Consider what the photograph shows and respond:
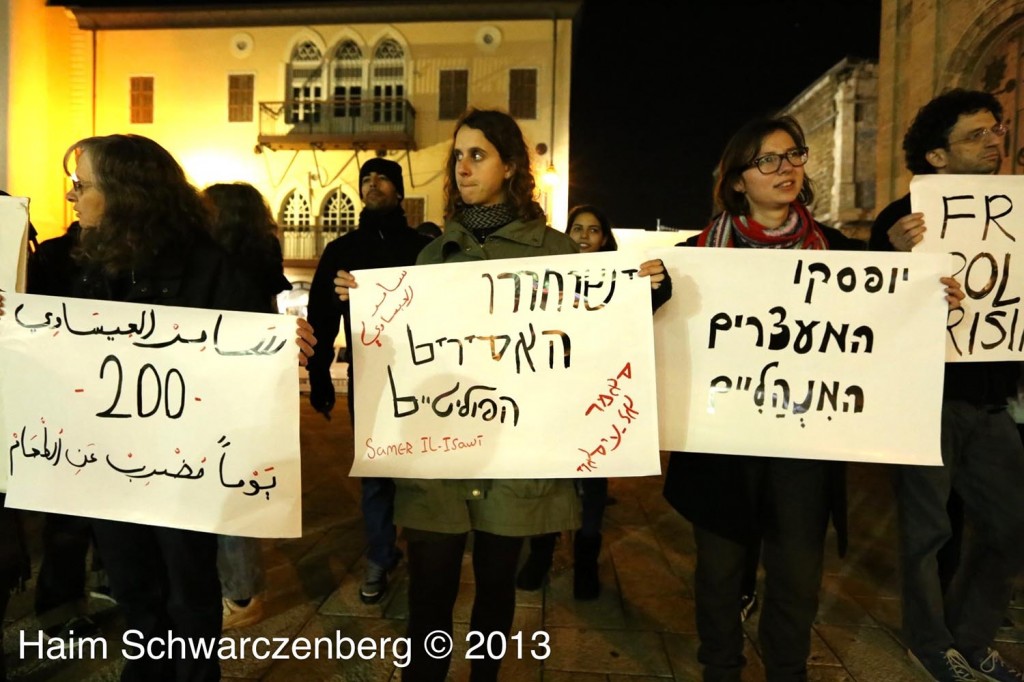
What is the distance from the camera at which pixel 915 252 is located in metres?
2.03

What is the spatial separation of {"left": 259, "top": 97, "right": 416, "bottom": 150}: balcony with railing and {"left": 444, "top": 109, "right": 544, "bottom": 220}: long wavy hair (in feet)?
54.1

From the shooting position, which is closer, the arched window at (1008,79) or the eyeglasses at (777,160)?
the eyeglasses at (777,160)

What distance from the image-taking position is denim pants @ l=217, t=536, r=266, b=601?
9.28 ft

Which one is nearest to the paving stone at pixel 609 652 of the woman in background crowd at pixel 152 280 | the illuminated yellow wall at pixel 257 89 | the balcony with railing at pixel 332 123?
the woman in background crowd at pixel 152 280

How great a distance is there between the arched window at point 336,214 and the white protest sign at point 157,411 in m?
16.9

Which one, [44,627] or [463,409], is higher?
[463,409]

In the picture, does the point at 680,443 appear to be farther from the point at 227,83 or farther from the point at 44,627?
the point at 227,83

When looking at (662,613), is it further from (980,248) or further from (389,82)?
(389,82)

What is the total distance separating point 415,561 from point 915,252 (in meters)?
1.97

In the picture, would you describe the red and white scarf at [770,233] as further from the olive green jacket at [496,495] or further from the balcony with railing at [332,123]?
the balcony with railing at [332,123]

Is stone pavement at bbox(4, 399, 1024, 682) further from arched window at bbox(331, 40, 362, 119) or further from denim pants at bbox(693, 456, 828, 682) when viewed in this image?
arched window at bbox(331, 40, 362, 119)

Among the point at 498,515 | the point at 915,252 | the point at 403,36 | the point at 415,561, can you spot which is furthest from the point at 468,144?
the point at 403,36

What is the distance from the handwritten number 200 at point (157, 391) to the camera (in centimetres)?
197

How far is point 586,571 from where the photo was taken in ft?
10.5
